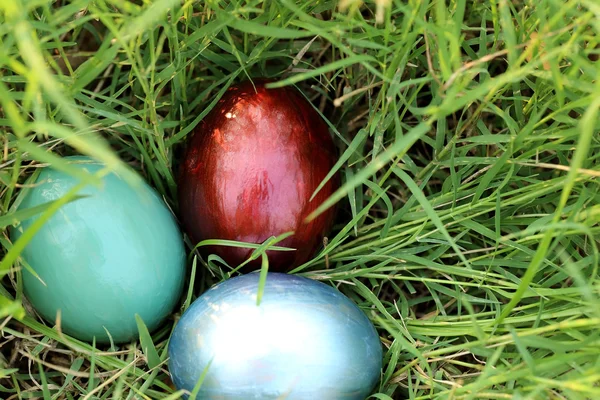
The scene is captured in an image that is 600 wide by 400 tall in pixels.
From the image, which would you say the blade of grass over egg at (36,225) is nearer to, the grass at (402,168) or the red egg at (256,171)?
the grass at (402,168)

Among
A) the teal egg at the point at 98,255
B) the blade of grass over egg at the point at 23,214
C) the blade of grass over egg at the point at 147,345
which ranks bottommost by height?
the blade of grass over egg at the point at 147,345

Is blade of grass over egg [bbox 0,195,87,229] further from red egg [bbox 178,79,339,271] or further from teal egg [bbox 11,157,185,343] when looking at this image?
red egg [bbox 178,79,339,271]

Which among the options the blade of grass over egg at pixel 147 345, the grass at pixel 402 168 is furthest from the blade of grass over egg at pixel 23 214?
the blade of grass over egg at pixel 147 345

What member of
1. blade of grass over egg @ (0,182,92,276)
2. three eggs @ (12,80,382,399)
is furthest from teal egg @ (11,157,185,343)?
blade of grass over egg @ (0,182,92,276)

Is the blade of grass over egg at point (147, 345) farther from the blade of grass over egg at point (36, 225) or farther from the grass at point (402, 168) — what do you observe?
the blade of grass over egg at point (36, 225)

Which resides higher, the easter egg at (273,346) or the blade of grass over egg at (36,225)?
the blade of grass over egg at (36,225)

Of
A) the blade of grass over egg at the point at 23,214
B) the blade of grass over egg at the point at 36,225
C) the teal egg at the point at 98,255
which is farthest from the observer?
the teal egg at the point at 98,255

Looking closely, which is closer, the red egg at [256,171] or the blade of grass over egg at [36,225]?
the blade of grass over egg at [36,225]

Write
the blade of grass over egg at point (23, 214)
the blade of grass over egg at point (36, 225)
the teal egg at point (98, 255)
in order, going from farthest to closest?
the teal egg at point (98, 255)
the blade of grass over egg at point (23, 214)
the blade of grass over egg at point (36, 225)

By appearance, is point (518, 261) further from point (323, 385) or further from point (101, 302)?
point (101, 302)
